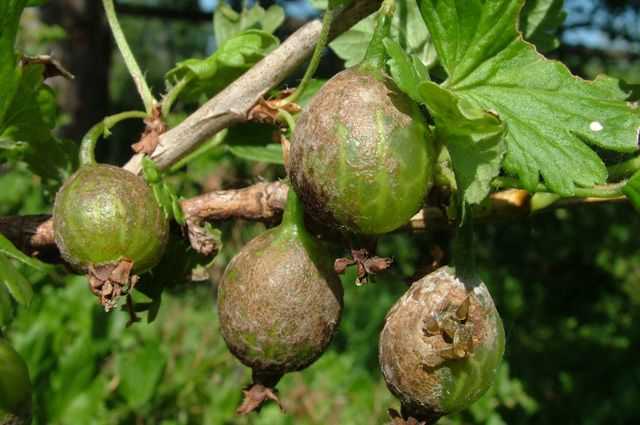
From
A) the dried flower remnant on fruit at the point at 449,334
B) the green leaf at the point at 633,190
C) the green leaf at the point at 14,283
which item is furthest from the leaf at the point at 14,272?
the green leaf at the point at 633,190

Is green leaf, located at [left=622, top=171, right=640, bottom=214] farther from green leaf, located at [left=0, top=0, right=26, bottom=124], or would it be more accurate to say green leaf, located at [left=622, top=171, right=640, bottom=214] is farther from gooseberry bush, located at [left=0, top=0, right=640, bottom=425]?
green leaf, located at [left=0, top=0, right=26, bottom=124]

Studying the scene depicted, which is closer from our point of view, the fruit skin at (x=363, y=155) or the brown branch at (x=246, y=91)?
the fruit skin at (x=363, y=155)

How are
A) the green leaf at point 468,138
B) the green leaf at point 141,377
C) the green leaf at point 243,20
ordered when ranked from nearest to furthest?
1. the green leaf at point 468,138
2. the green leaf at point 243,20
3. the green leaf at point 141,377

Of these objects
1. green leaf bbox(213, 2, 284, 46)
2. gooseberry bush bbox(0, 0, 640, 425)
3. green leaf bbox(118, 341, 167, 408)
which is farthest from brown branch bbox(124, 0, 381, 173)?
green leaf bbox(118, 341, 167, 408)

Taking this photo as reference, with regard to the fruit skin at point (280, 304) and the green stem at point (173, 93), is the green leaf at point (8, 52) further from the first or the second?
the fruit skin at point (280, 304)

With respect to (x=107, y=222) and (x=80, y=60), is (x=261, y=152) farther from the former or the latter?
(x=80, y=60)

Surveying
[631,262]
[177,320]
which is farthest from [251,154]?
[631,262]

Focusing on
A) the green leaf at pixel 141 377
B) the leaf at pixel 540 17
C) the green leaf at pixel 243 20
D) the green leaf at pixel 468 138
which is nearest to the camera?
the green leaf at pixel 468 138

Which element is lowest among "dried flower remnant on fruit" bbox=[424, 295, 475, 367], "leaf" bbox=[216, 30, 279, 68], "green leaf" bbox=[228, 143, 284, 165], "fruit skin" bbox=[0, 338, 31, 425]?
"fruit skin" bbox=[0, 338, 31, 425]
